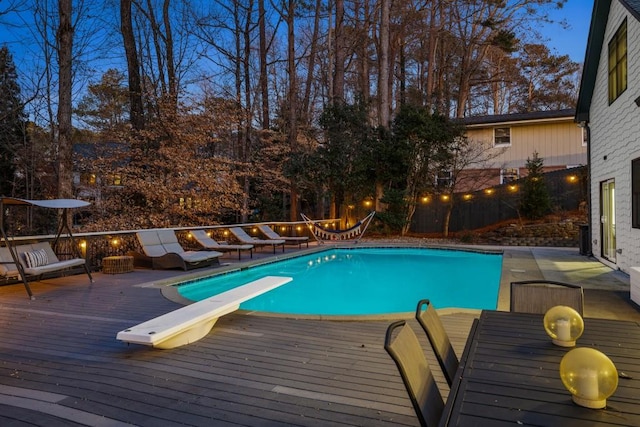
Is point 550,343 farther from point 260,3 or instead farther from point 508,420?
point 260,3

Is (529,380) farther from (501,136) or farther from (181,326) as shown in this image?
(501,136)

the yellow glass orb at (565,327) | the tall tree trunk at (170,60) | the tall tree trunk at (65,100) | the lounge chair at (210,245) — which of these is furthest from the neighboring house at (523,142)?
the yellow glass orb at (565,327)

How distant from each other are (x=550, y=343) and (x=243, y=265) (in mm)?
7585

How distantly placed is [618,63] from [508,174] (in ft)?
36.3

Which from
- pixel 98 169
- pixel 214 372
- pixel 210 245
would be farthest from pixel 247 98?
pixel 214 372

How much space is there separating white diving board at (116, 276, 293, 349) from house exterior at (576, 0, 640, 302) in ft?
19.9

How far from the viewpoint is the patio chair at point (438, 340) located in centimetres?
189

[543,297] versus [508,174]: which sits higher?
[508,174]

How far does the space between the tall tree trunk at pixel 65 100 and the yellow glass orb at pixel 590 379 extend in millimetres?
10920

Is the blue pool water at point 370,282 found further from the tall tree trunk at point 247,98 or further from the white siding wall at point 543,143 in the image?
the white siding wall at point 543,143

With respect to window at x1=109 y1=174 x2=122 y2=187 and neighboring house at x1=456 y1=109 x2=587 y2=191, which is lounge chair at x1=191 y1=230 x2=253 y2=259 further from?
neighboring house at x1=456 y1=109 x2=587 y2=191

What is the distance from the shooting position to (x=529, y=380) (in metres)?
1.59

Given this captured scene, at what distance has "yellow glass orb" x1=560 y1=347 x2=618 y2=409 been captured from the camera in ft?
4.39

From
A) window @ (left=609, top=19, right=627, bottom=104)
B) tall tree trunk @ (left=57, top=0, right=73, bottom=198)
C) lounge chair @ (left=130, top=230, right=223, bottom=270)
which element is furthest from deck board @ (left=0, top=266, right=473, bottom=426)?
tall tree trunk @ (left=57, top=0, right=73, bottom=198)
